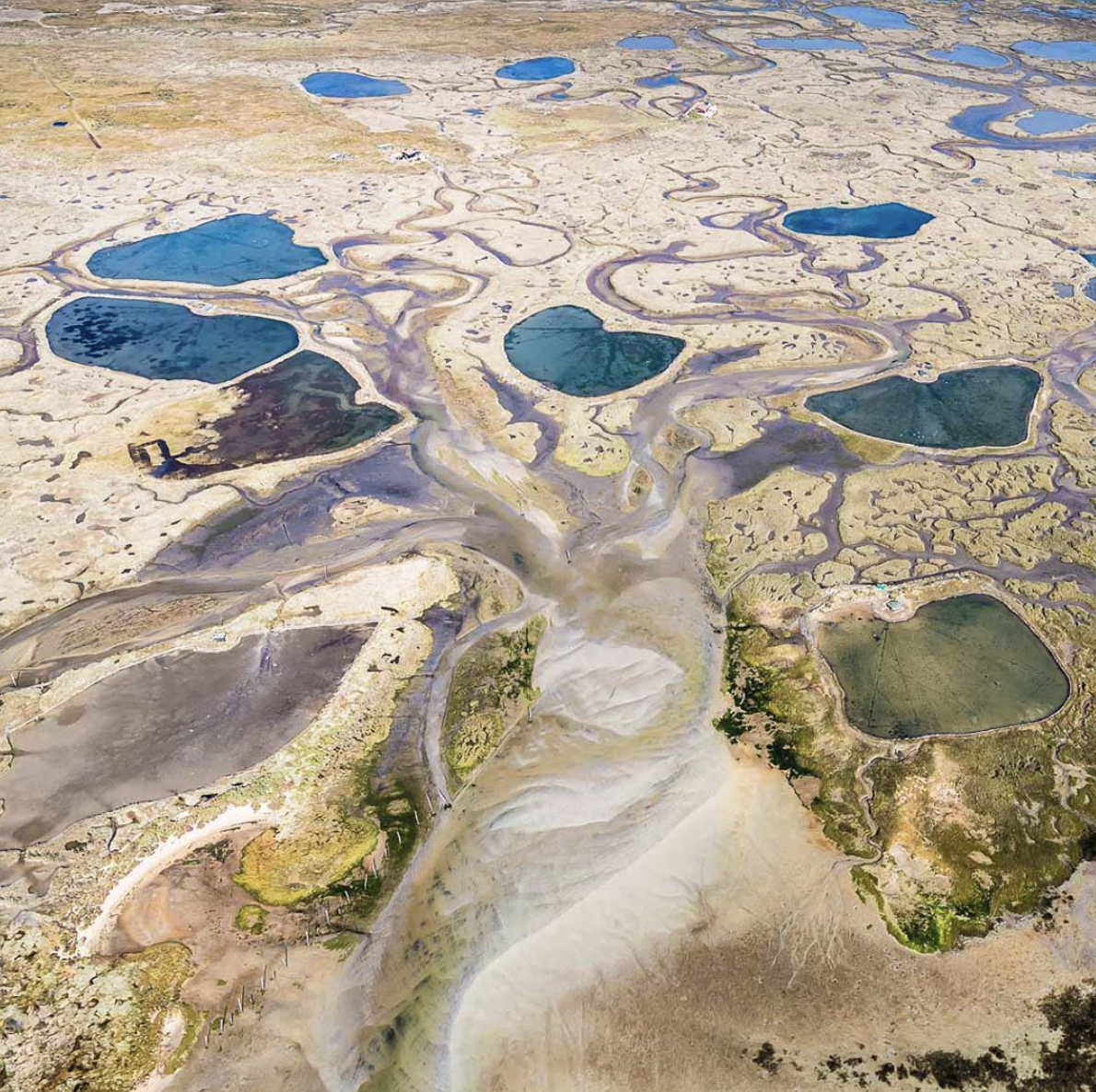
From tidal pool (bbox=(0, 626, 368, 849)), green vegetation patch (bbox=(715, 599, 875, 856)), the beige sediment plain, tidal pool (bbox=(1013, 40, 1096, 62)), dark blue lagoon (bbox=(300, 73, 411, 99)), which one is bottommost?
tidal pool (bbox=(0, 626, 368, 849))

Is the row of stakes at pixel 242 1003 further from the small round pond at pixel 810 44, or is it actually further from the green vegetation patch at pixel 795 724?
the small round pond at pixel 810 44

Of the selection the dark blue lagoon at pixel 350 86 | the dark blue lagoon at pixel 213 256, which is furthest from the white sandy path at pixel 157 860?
the dark blue lagoon at pixel 350 86

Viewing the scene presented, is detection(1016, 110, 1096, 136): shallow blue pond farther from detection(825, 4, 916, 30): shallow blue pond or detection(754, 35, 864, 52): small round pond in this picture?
detection(825, 4, 916, 30): shallow blue pond

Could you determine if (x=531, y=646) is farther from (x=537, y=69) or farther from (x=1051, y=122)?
(x=537, y=69)

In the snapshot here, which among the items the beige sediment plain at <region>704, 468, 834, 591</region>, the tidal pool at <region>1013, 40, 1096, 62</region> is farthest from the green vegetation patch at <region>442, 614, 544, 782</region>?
the tidal pool at <region>1013, 40, 1096, 62</region>

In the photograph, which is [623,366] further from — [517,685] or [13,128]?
[13,128]

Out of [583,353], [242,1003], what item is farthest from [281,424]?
[242,1003]
